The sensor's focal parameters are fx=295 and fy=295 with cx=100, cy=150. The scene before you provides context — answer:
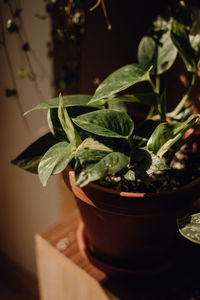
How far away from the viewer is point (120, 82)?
21.7 inches

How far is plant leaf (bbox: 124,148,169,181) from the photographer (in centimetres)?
49

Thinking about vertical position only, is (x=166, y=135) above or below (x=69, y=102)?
below

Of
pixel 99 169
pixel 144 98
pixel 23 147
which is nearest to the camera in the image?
pixel 99 169

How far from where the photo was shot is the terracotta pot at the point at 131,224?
551 millimetres

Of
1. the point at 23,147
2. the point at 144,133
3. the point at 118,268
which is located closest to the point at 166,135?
the point at 144,133

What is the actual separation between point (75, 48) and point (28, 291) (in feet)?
4.25

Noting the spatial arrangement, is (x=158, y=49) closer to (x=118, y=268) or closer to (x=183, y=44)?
(x=183, y=44)

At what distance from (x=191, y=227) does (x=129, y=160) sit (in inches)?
5.9

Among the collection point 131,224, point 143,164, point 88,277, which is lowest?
point 88,277

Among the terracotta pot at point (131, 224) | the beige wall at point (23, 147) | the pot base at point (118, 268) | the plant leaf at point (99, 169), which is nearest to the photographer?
the plant leaf at point (99, 169)

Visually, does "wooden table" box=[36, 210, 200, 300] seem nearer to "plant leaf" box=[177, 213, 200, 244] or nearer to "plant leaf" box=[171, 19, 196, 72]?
"plant leaf" box=[177, 213, 200, 244]

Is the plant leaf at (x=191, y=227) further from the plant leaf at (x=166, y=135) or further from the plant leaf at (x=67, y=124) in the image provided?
the plant leaf at (x=67, y=124)

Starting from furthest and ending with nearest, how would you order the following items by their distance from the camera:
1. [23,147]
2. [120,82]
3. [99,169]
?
[23,147] < [120,82] < [99,169]

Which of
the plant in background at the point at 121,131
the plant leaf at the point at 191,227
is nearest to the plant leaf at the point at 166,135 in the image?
the plant in background at the point at 121,131
